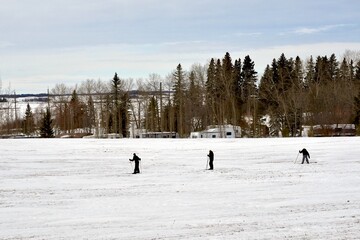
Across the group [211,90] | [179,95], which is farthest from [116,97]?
[211,90]

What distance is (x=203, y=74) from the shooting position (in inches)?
4254

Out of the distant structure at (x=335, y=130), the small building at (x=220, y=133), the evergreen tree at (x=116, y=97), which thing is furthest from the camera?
the evergreen tree at (x=116, y=97)

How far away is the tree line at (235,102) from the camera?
83.3m

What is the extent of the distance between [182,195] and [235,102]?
76766 mm

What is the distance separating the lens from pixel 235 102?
10069cm

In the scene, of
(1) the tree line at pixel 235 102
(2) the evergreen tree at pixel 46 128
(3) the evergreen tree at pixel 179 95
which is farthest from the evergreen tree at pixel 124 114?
(2) the evergreen tree at pixel 46 128

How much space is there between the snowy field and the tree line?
109 feet

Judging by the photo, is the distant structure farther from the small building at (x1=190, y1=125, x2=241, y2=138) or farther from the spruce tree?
the spruce tree

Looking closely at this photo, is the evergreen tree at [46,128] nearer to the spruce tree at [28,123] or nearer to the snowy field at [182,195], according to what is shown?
the spruce tree at [28,123]

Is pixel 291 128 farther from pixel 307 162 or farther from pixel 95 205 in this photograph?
pixel 95 205

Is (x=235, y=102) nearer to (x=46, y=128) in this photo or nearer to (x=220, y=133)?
(x=220, y=133)

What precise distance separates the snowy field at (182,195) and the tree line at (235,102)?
33333 mm

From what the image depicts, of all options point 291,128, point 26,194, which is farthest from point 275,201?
point 291,128

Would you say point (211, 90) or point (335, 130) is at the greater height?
point (211, 90)
